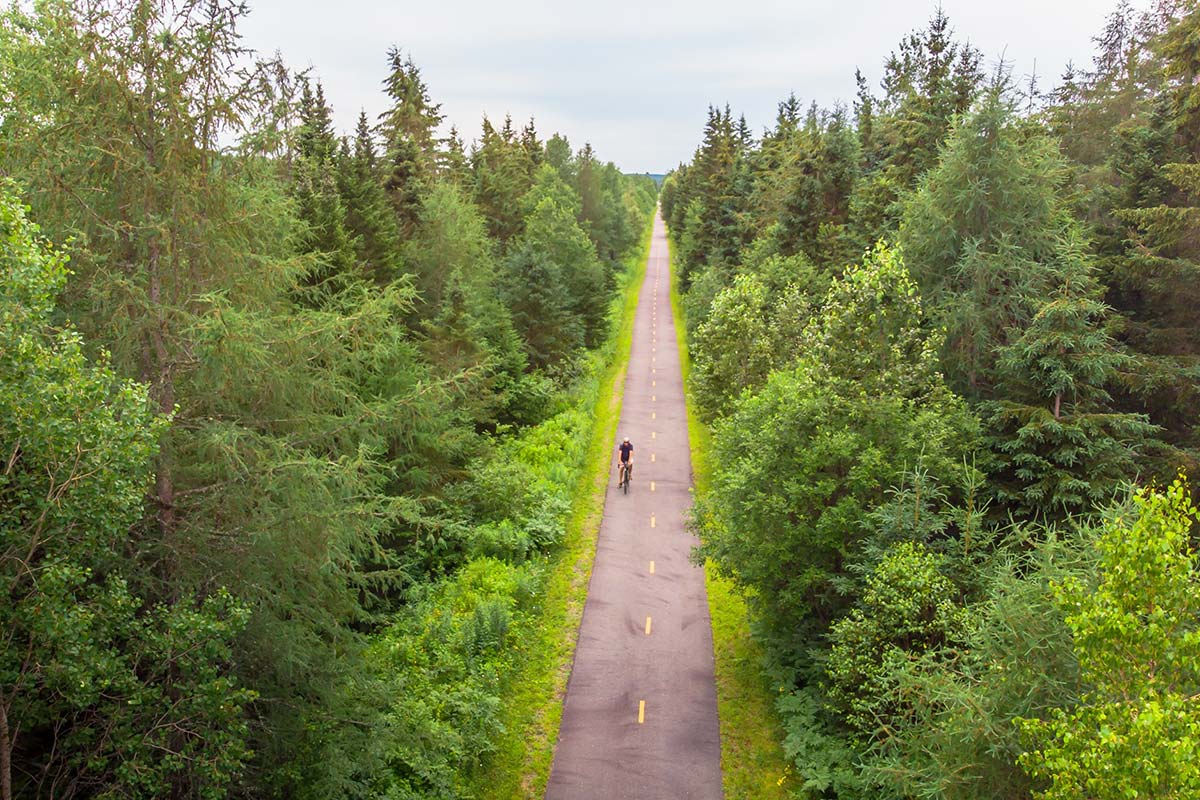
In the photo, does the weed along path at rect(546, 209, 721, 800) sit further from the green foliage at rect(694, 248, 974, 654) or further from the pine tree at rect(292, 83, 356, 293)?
the pine tree at rect(292, 83, 356, 293)

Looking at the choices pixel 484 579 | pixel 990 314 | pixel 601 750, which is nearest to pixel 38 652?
pixel 601 750

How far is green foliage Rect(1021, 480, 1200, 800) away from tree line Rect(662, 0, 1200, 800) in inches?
1.1

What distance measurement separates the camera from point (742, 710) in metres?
16.4

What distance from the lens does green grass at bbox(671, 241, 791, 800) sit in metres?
14.2

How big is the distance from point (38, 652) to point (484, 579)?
43.8ft

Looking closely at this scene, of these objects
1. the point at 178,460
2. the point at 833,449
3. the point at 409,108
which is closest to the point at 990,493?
the point at 833,449

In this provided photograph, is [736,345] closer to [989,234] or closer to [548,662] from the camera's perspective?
[989,234]

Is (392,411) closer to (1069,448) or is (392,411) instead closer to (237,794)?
(237,794)

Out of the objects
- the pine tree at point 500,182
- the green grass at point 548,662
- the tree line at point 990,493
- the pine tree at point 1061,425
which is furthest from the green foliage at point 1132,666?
the pine tree at point 500,182

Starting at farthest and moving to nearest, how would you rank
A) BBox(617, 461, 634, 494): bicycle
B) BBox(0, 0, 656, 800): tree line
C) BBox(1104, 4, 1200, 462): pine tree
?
1. BBox(617, 461, 634, 494): bicycle
2. BBox(1104, 4, 1200, 462): pine tree
3. BBox(0, 0, 656, 800): tree line

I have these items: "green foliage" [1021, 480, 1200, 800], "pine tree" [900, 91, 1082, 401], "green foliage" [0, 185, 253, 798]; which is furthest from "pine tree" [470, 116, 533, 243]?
"green foliage" [1021, 480, 1200, 800]

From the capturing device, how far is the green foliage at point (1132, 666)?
6520mm

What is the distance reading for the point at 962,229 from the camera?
20297mm

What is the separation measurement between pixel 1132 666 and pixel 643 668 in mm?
11972
